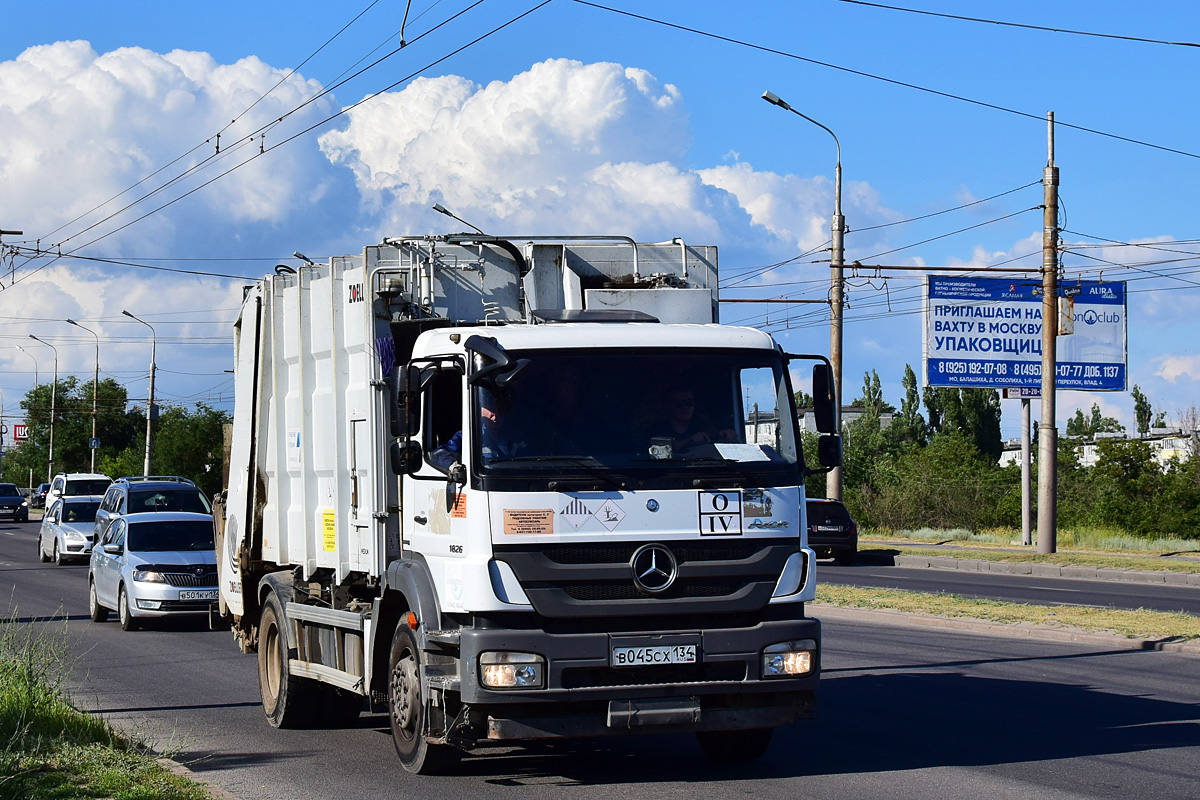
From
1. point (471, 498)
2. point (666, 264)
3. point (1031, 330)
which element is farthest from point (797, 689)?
point (1031, 330)

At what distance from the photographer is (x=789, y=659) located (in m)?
7.29

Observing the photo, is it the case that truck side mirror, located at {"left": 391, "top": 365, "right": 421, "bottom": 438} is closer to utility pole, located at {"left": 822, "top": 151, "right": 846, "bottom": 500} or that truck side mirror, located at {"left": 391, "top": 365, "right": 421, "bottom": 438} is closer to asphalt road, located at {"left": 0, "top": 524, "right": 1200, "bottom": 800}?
asphalt road, located at {"left": 0, "top": 524, "right": 1200, "bottom": 800}

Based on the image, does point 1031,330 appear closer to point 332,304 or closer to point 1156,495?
point 1156,495

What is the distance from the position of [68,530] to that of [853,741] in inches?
996

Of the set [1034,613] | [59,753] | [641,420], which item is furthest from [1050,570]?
[59,753]

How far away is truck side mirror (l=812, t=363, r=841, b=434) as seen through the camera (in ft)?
25.8

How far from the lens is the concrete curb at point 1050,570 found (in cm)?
2427

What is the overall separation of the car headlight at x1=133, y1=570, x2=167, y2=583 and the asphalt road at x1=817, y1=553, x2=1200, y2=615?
11568 mm

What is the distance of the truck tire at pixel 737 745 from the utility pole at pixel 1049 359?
20.4m

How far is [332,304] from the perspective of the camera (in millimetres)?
9109

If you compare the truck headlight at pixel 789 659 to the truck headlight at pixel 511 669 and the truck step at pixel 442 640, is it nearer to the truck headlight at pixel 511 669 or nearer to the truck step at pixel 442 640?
the truck headlight at pixel 511 669

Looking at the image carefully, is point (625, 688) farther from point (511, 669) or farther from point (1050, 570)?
point (1050, 570)

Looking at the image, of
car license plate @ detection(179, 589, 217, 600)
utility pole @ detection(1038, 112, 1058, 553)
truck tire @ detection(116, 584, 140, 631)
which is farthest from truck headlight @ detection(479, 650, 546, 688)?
utility pole @ detection(1038, 112, 1058, 553)

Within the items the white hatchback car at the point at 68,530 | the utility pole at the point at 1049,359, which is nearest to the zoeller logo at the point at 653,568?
the utility pole at the point at 1049,359
